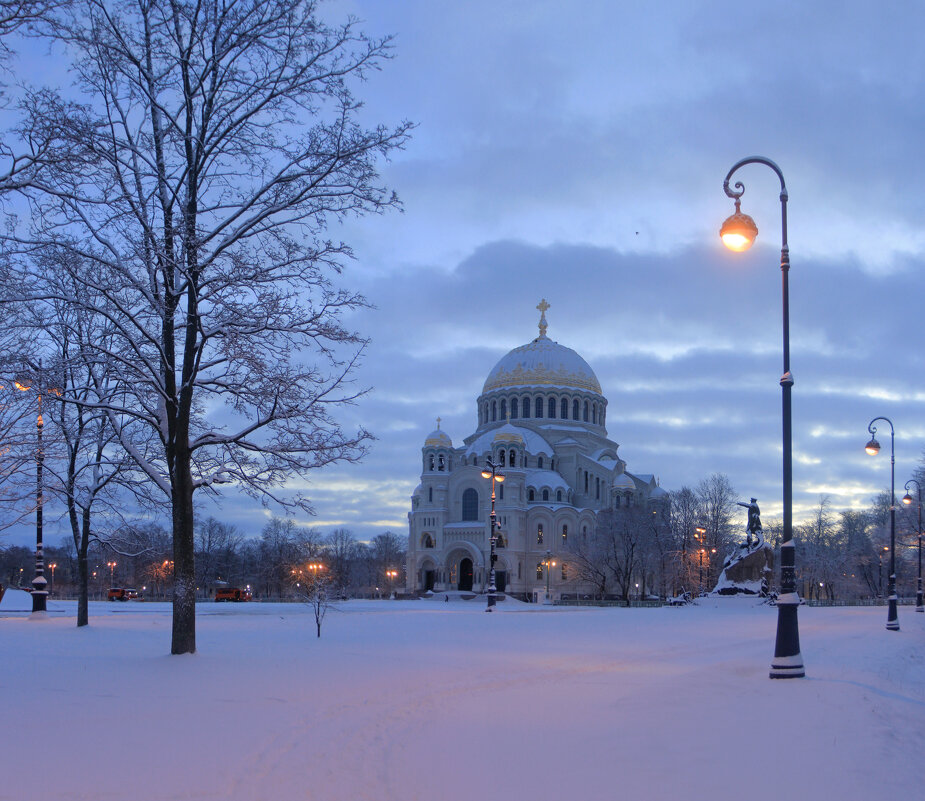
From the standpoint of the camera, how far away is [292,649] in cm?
1504

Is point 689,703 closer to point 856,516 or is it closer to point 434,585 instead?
point 434,585

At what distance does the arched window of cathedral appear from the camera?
74875 mm

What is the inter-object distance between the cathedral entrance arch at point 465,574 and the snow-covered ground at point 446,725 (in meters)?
58.6

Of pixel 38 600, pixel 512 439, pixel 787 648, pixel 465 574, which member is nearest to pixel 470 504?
pixel 465 574

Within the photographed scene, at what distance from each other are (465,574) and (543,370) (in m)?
21.5

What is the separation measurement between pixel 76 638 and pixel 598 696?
1171 cm

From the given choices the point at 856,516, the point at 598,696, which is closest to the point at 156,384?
the point at 598,696

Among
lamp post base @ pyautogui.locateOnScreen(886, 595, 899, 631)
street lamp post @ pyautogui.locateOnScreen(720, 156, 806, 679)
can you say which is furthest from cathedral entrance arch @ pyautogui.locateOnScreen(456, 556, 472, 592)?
street lamp post @ pyautogui.locateOnScreen(720, 156, 806, 679)

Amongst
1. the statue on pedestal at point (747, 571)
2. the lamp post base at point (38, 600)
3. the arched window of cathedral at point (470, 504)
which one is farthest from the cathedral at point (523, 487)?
the lamp post base at point (38, 600)

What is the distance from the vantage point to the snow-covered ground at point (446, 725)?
21.9ft

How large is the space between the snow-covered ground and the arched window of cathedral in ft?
194

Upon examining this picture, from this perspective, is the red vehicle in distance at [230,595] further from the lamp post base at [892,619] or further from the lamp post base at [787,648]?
the lamp post base at [787,648]

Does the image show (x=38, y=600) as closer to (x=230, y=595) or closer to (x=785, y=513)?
(x=785, y=513)

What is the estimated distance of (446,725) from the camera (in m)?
8.82
